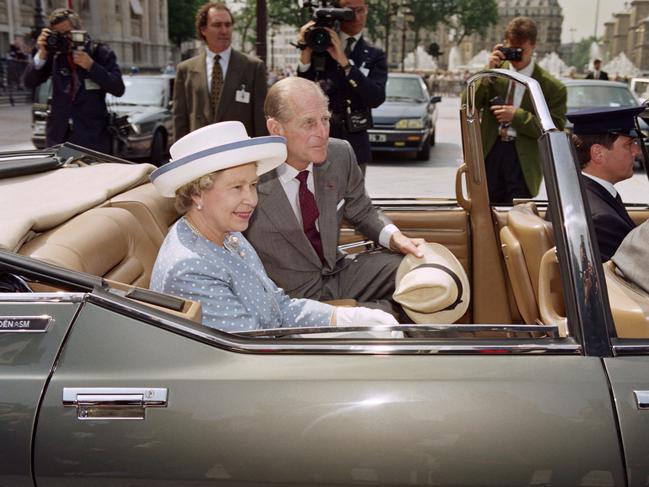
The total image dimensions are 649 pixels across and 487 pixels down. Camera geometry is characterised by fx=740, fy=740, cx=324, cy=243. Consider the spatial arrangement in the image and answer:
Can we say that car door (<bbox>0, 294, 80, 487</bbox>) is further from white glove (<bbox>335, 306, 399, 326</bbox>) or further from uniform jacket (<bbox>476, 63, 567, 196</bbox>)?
uniform jacket (<bbox>476, 63, 567, 196</bbox>)

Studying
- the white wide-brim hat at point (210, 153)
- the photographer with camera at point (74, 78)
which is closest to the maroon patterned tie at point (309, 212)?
the white wide-brim hat at point (210, 153)

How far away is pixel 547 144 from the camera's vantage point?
6.26ft

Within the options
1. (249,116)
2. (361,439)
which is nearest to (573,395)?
(361,439)

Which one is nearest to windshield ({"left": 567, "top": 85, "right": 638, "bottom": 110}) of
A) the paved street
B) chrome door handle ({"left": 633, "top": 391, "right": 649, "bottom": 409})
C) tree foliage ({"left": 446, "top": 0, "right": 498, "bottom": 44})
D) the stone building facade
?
the paved street

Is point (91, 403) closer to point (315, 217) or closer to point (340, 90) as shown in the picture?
point (315, 217)

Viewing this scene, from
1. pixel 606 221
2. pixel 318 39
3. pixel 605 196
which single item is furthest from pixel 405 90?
pixel 606 221

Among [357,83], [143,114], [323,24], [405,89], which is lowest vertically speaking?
[143,114]

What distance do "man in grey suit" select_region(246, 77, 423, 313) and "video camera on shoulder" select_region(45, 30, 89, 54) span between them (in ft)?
10.1

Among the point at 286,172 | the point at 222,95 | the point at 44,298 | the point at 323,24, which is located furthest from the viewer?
the point at 222,95

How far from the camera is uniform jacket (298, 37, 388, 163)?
15.6 feet

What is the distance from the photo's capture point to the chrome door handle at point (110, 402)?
1676 millimetres

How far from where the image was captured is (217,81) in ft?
17.6

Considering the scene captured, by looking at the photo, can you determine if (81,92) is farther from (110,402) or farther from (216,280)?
(110,402)

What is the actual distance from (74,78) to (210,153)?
12.8 feet
